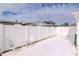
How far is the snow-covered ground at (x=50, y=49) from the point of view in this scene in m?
1.76

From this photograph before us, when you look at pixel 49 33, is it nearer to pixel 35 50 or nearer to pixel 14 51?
pixel 35 50

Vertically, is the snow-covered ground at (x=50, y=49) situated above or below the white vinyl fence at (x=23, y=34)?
below

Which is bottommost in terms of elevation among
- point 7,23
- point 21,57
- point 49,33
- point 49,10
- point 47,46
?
point 21,57

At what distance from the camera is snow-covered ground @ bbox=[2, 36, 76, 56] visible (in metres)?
1.76

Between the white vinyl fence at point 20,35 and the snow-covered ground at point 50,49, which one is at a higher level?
the white vinyl fence at point 20,35

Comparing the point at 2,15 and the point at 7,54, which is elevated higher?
the point at 2,15

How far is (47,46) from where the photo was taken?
1.77 meters

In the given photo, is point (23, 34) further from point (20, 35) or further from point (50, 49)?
point (50, 49)

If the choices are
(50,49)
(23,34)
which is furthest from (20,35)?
(50,49)

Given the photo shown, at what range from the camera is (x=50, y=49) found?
1.77 metres

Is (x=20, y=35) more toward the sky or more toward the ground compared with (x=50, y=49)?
more toward the sky

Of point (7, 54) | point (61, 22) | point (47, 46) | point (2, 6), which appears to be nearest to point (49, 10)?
point (61, 22)

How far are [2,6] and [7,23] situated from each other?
20 centimetres

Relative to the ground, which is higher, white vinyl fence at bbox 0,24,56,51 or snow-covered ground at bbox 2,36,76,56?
white vinyl fence at bbox 0,24,56,51
